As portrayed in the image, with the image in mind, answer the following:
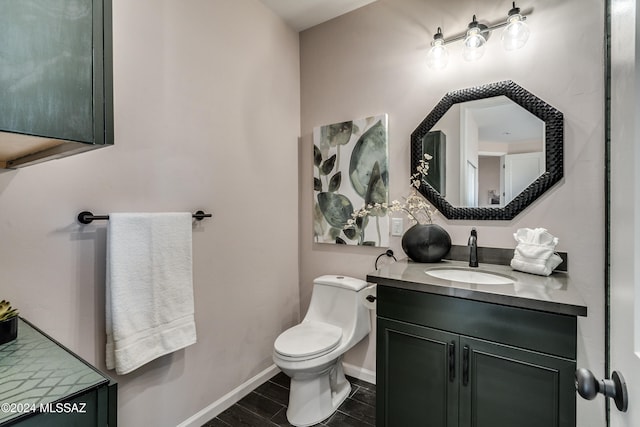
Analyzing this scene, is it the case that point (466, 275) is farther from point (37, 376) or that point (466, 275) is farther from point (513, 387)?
point (37, 376)

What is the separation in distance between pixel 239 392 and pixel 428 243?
60.8 inches

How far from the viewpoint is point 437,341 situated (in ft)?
4.30

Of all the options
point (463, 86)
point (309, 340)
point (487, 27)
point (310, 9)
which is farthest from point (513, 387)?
point (310, 9)

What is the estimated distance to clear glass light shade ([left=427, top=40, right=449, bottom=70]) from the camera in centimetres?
184

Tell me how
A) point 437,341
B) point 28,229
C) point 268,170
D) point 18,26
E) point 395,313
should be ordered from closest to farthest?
point 18,26
point 28,229
point 437,341
point 395,313
point 268,170

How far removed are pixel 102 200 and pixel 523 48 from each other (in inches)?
88.6

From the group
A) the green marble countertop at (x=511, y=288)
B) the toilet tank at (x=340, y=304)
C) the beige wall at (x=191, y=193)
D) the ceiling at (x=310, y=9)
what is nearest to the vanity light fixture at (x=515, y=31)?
the ceiling at (x=310, y=9)

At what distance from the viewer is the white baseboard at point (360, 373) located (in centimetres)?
221

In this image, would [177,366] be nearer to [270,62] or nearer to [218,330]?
[218,330]

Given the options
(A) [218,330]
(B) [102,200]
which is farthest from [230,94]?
(A) [218,330]

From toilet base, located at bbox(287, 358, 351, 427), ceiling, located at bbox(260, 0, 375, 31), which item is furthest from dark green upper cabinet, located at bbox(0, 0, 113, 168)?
ceiling, located at bbox(260, 0, 375, 31)

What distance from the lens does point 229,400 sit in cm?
194

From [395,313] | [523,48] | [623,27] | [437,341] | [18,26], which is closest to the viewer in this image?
[623,27]

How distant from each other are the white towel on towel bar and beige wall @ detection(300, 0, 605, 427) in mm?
1117
